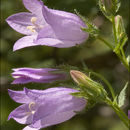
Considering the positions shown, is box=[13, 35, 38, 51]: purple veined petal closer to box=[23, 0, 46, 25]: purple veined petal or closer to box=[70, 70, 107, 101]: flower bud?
box=[23, 0, 46, 25]: purple veined petal

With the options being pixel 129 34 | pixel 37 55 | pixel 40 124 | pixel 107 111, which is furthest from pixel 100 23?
pixel 40 124

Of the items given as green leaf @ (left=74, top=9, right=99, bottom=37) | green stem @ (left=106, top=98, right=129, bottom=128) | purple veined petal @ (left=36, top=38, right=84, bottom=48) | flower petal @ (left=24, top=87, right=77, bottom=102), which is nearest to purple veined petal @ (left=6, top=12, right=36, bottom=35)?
purple veined petal @ (left=36, top=38, right=84, bottom=48)

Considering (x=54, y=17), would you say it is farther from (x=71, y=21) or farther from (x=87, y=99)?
(x=87, y=99)

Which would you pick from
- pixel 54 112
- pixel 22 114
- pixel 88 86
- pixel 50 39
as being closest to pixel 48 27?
pixel 50 39

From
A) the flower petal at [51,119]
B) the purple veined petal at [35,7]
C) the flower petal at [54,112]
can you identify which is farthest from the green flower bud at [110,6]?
the flower petal at [51,119]

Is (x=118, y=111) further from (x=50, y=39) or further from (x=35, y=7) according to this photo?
(x=35, y=7)

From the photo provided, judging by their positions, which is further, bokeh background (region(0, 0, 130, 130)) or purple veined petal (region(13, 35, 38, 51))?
bokeh background (region(0, 0, 130, 130))

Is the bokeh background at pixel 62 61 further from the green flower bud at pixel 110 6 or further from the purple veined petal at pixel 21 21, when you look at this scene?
the green flower bud at pixel 110 6
